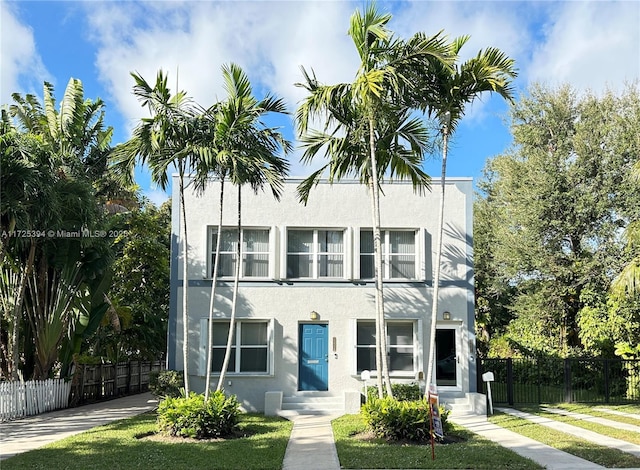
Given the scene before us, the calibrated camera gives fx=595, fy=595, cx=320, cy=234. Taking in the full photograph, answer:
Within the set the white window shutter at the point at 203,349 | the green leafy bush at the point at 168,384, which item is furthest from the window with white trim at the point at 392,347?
the green leafy bush at the point at 168,384

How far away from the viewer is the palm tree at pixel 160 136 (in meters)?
12.4

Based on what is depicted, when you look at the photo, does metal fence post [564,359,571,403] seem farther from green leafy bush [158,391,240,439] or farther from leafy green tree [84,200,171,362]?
leafy green tree [84,200,171,362]

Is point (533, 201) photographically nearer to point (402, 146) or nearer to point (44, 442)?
point (402, 146)

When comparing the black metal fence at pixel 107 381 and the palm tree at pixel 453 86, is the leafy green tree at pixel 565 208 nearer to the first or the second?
the palm tree at pixel 453 86

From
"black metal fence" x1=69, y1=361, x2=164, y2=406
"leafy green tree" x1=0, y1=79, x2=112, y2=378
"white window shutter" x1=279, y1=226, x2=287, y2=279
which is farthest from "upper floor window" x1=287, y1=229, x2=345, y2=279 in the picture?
"black metal fence" x1=69, y1=361, x2=164, y2=406

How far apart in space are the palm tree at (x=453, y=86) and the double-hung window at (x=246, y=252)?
5753 mm

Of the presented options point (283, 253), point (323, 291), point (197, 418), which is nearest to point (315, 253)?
point (283, 253)

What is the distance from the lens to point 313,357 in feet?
53.7

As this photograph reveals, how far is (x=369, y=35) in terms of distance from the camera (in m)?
12.3

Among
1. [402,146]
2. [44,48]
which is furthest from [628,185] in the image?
[44,48]

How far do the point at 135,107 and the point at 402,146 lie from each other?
6.01 meters

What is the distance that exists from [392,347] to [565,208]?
10.4 metres

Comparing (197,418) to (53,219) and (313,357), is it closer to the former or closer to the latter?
(313,357)

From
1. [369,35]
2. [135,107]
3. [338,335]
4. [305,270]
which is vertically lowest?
[338,335]
